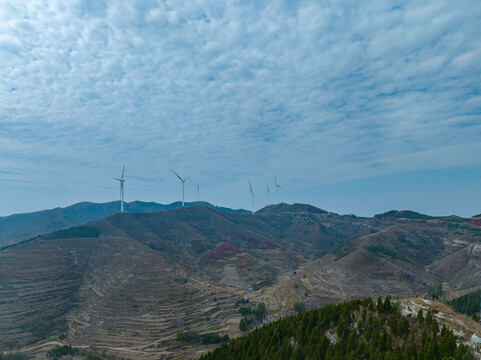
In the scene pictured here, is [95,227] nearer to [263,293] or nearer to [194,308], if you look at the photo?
[194,308]

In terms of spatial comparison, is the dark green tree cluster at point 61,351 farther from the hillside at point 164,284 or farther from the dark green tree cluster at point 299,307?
the dark green tree cluster at point 299,307

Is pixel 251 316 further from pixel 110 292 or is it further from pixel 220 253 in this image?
pixel 220 253

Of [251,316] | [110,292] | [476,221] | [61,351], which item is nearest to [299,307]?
[251,316]

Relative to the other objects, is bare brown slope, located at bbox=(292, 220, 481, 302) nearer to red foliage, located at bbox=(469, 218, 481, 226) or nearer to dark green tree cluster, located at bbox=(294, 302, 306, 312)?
dark green tree cluster, located at bbox=(294, 302, 306, 312)

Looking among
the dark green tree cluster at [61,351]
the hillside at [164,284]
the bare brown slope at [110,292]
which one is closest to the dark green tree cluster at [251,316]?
the hillside at [164,284]

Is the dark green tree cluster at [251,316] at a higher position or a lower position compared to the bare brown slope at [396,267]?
lower

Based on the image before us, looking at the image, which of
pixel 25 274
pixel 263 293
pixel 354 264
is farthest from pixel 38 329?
pixel 354 264

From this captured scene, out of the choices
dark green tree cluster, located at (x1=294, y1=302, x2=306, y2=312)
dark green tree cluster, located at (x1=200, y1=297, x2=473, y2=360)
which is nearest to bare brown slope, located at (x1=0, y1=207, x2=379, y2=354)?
dark green tree cluster, located at (x1=294, y1=302, x2=306, y2=312)
